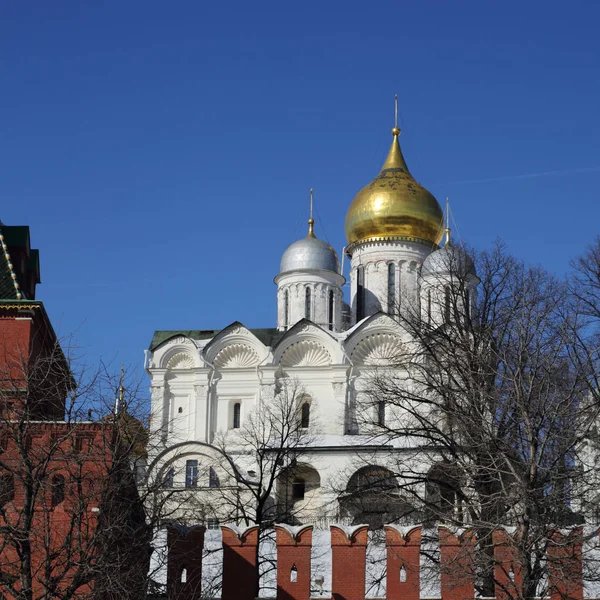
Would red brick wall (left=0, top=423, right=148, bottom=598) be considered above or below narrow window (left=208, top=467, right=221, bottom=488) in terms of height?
below

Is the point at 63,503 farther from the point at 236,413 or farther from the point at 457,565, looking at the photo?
the point at 236,413

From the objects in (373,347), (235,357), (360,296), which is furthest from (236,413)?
(360,296)

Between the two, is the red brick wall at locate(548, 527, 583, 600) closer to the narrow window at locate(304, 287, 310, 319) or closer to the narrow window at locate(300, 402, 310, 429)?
the narrow window at locate(300, 402, 310, 429)

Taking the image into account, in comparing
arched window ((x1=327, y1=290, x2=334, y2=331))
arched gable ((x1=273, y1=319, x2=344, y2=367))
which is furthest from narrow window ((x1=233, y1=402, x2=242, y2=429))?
arched window ((x1=327, y1=290, x2=334, y2=331))

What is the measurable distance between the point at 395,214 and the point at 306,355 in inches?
331

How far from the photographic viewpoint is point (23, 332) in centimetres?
2675

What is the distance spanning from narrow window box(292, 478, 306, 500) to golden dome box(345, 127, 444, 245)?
1470 cm

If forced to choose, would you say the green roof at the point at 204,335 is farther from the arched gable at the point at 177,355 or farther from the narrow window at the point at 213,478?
the narrow window at the point at 213,478

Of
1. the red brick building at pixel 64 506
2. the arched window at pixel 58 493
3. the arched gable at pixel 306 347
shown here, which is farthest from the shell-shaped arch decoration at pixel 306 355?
the arched window at pixel 58 493

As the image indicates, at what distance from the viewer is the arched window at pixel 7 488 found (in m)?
19.5

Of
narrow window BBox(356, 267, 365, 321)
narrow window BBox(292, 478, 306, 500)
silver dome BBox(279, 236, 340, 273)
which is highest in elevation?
silver dome BBox(279, 236, 340, 273)

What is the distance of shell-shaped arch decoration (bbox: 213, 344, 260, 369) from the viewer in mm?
48875

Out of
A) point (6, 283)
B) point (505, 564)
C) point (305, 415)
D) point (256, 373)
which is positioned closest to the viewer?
point (505, 564)

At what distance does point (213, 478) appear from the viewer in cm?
3775
